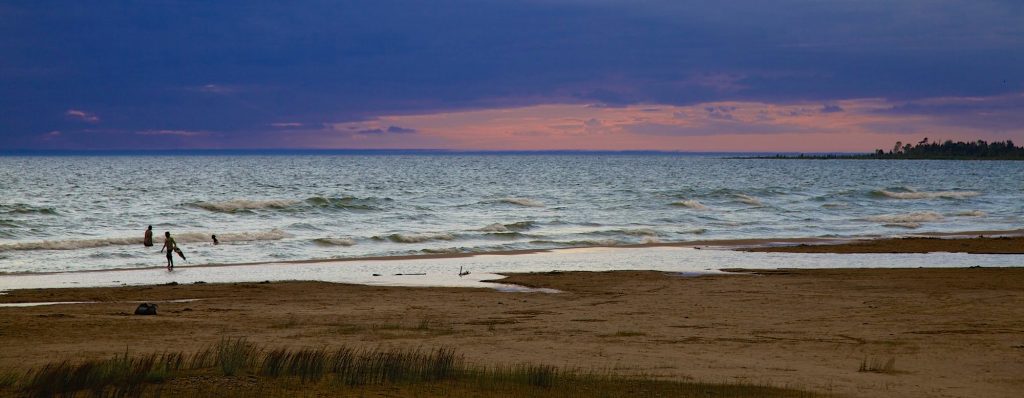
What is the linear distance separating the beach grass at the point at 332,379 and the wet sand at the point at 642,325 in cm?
86

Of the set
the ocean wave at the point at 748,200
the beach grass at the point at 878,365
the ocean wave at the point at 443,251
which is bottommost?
Answer: the ocean wave at the point at 748,200

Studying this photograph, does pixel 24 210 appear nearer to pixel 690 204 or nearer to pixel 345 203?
pixel 345 203

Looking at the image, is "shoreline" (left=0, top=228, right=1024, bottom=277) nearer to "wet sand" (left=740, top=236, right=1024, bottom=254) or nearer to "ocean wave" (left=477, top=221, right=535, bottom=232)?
"wet sand" (left=740, top=236, right=1024, bottom=254)

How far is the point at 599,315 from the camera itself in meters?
17.3

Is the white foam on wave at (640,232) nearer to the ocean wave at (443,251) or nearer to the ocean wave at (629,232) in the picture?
the ocean wave at (629,232)

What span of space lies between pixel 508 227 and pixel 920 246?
58.6 feet

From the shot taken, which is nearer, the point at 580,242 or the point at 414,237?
the point at 580,242

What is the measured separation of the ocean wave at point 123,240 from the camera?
34.5m

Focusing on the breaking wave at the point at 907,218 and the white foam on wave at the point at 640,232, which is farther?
the breaking wave at the point at 907,218

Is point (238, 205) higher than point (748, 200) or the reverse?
higher

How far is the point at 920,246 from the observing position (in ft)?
110

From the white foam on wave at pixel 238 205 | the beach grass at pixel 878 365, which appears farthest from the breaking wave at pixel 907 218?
the beach grass at pixel 878 365

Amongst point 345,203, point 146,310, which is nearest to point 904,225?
point 345,203

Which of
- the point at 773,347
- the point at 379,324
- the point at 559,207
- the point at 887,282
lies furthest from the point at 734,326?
the point at 559,207
